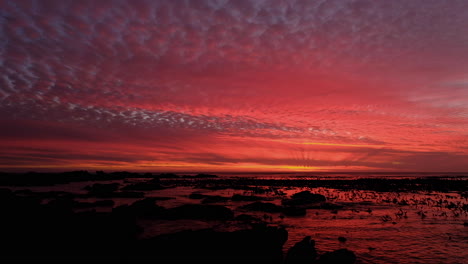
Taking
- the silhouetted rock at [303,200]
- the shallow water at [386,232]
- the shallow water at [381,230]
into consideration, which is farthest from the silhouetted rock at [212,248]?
the silhouetted rock at [303,200]

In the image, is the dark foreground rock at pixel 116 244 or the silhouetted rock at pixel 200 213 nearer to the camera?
the dark foreground rock at pixel 116 244

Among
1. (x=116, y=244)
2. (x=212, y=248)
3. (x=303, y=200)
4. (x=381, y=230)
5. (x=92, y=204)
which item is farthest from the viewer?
(x=303, y=200)

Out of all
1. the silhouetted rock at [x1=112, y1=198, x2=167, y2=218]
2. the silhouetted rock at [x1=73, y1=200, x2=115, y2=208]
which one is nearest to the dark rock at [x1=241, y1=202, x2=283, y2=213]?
the silhouetted rock at [x1=112, y1=198, x2=167, y2=218]

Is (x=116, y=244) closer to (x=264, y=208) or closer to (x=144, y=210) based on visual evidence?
(x=144, y=210)

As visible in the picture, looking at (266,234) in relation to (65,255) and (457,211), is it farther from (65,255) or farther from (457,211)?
(457,211)

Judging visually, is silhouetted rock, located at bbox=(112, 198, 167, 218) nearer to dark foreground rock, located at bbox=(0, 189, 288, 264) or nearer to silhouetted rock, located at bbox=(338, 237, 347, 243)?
dark foreground rock, located at bbox=(0, 189, 288, 264)

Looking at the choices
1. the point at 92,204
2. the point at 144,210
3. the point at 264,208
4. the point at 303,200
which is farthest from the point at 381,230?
the point at 92,204

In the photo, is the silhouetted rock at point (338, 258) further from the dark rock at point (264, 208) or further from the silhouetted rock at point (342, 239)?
the dark rock at point (264, 208)

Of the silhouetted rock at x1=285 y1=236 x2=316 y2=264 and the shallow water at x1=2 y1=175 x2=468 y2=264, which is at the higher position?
the silhouetted rock at x1=285 y1=236 x2=316 y2=264

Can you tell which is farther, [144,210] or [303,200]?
[303,200]

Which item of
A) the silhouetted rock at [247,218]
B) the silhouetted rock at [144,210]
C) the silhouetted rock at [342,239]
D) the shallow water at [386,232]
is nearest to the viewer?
the shallow water at [386,232]

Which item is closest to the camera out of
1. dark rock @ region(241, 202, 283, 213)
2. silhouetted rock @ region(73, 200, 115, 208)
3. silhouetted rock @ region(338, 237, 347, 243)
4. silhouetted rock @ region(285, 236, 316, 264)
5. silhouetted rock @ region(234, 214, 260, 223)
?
silhouetted rock @ region(285, 236, 316, 264)

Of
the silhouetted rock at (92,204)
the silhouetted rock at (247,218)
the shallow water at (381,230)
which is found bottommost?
the silhouetted rock at (92,204)

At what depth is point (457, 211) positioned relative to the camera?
25844mm
